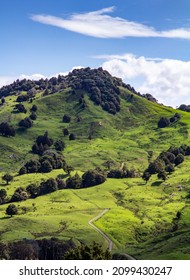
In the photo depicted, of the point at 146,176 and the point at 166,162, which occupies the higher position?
the point at 166,162

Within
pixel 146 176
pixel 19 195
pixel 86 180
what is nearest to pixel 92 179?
pixel 86 180

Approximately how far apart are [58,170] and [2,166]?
2586 cm

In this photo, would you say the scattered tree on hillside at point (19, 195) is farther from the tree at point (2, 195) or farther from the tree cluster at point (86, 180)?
the tree cluster at point (86, 180)

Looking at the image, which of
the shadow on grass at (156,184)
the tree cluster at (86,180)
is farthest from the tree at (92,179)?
the shadow on grass at (156,184)

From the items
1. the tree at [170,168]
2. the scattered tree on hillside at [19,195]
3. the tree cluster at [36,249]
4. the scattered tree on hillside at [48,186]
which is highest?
the tree at [170,168]

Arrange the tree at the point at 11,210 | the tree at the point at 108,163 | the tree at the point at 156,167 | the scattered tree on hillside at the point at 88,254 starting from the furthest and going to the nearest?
1. the tree at the point at 108,163
2. the tree at the point at 156,167
3. the tree at the point at 11,210
4. the scattered tree on hillside at the point at 88,254

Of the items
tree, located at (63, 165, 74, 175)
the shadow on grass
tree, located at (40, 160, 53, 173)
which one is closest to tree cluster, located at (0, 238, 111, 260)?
the shadow on grass

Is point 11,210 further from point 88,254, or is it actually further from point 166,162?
point 166,162

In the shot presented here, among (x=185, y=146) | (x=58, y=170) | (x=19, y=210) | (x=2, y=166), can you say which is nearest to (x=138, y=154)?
(x=185, y=146)

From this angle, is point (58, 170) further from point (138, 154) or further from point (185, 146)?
point (185, 146)

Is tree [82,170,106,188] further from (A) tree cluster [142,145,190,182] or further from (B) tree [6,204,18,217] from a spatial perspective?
(B) tree [6,204,18,217]

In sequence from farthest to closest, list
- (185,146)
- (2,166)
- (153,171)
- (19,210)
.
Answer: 1. (185,146)
2. (2,166)
3. (153,171)
4. (19,210)
